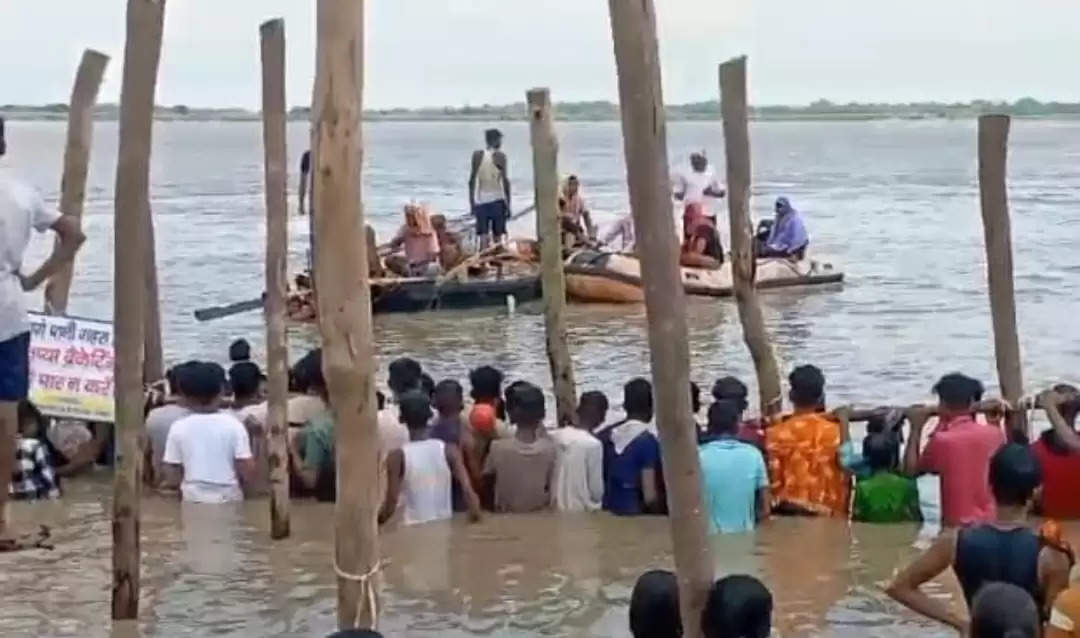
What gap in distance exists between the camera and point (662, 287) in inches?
258

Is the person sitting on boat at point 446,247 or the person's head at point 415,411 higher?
the person sitting on boat at point 446,247

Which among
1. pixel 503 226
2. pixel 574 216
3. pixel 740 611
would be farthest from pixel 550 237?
pixel 503 226

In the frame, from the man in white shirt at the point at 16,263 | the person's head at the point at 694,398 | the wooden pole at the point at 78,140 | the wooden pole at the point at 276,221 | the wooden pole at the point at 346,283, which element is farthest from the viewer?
the wooden pole at the point at 78,140

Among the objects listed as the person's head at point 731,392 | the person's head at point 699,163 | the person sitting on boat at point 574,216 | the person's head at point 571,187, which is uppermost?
the person's head at point 699,163

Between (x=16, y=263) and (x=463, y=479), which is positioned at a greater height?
(x=16, y=263)

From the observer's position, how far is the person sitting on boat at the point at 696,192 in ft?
76.1

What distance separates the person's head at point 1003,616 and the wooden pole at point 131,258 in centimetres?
382

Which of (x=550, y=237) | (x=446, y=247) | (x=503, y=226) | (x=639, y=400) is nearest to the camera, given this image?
(x=639, y=400)

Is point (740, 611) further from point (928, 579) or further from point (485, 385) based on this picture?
point (485, 385)

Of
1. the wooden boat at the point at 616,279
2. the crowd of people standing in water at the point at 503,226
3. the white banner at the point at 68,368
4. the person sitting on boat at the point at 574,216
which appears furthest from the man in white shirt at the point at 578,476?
the person sitting on boat at the point at 574,216

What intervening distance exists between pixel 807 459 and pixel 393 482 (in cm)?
218

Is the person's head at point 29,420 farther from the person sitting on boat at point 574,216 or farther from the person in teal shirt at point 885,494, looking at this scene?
the person sitting on boat at point 574,216

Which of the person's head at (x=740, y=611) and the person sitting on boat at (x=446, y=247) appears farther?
the person sitting on boat at (x=446, y=247)

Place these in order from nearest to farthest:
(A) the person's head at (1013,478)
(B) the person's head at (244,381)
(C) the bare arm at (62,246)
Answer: (A) the person's head at (1013,478) < (C) the bare arm at (62,246) < (B) the person's head at (244,381)
